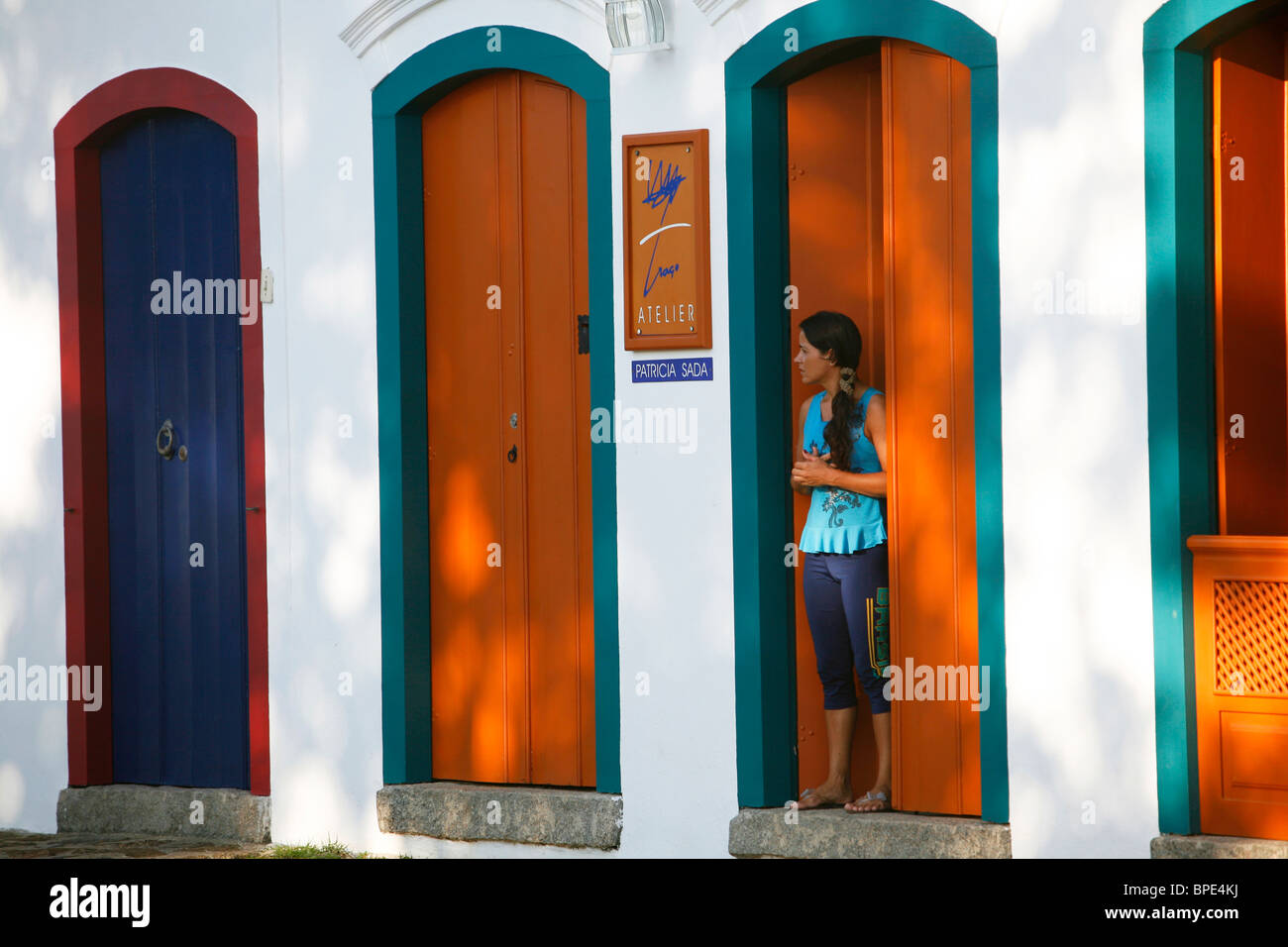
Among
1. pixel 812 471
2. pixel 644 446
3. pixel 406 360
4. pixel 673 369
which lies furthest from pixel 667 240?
pixel 406 360

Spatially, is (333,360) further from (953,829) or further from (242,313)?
(953,829)

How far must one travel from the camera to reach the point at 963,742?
6.41 metres

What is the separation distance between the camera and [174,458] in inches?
320

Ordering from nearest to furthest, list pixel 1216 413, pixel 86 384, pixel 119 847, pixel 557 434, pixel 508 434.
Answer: pixel 1216 413
pixel 557 434
pixel 508 434
pixel 119 847
pixel 86 384

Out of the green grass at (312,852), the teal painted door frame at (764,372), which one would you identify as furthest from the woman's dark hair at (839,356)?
the green grass at (312,852)

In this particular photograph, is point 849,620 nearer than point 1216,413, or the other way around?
point 1216,413

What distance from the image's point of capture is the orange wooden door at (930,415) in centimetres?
640

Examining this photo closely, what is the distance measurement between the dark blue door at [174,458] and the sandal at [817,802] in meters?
2.86

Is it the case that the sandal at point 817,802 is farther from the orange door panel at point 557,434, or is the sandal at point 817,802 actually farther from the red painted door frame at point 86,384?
the red painted door frame at point 86,384

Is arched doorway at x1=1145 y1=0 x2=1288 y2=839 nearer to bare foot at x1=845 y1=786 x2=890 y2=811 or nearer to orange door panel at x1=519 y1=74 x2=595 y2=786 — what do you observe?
bare foot at x1=845 y1=786 x2=890 y2=811

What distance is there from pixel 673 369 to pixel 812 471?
0.75m

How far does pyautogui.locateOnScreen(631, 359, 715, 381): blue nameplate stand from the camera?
6.82m

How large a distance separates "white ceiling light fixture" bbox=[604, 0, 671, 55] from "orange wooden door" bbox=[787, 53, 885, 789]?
1.98ft

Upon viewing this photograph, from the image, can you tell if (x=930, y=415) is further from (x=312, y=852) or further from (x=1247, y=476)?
(x=312, y=852)
